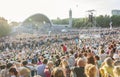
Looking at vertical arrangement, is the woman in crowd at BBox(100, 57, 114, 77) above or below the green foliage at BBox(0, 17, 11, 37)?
above

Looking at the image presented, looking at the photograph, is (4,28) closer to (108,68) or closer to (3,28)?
(3,28)

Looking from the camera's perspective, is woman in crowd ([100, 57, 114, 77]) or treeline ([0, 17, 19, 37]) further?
treeline ([0, 17, 19, 37])

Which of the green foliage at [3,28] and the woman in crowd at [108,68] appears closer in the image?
the woman in crowd at [108,68]

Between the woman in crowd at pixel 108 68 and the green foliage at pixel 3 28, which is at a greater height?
the woman in crowd at pixel 108 68

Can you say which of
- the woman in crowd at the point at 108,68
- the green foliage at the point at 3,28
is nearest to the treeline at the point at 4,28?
the green foliage at the point at 3,28

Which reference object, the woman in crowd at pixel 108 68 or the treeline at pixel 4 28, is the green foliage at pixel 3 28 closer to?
the treeline at pixel 4 28

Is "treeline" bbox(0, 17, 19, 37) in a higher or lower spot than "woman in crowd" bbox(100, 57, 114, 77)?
lower

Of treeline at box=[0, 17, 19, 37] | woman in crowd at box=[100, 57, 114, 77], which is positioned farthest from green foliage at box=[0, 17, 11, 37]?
woman in crowd at box=[100, 57, 114, 77]

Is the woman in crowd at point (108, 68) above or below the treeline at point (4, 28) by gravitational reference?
above

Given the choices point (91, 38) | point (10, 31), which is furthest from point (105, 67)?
point (10, 31)

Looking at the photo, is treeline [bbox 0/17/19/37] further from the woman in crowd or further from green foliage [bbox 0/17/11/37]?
the woman in crowd

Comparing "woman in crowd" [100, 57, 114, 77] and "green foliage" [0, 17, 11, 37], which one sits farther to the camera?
"green foliage" [0, 17, 11, 37]

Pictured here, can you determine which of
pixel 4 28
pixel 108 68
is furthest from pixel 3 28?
pixel 108 68

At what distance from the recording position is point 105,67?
790cm
